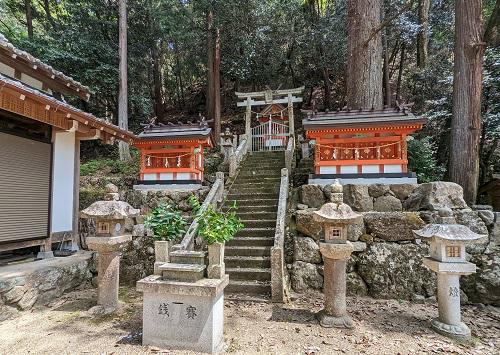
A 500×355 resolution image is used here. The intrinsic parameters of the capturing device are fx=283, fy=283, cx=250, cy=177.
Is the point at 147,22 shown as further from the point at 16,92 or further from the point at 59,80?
the point at 16,92

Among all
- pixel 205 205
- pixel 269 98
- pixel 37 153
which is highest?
pixel 269 98

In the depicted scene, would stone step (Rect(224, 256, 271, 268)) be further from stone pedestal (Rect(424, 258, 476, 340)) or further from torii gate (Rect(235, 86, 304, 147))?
torii gate (Rect(235, 86, 304, 147))

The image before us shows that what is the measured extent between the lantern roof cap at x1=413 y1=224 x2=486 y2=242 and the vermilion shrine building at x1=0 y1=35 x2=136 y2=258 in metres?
7.06

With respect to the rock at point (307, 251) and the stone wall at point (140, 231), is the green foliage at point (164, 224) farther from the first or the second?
the rock at point (307, 251)

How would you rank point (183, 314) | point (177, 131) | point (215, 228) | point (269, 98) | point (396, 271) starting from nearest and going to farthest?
point (183, 314) → point (215, 228) → point (396, 271) → point (177, 131) → point (269, 98)

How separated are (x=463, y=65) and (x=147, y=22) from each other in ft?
50.0

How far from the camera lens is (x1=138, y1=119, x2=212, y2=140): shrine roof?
901 cm

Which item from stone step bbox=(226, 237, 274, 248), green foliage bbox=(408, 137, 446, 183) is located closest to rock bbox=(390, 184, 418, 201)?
green foliage bbox=(408, 137, 446, 183)

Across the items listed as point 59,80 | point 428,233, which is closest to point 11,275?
point 59,80

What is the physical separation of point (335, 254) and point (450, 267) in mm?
1720

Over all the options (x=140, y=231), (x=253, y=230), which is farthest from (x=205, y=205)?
(x=140, y=231)

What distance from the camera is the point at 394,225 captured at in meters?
6.16

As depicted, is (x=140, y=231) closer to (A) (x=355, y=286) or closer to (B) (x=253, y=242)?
(B) (x=253, y=242)

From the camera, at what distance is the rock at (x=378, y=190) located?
7246 millimetres
